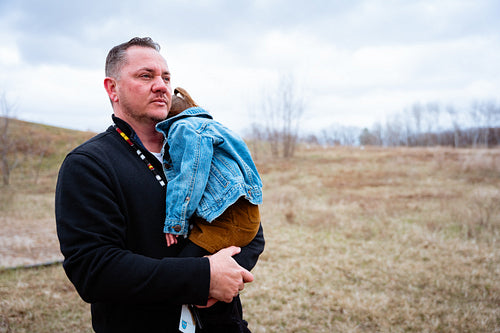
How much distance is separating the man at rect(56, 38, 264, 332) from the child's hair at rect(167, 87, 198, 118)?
0.42 ft

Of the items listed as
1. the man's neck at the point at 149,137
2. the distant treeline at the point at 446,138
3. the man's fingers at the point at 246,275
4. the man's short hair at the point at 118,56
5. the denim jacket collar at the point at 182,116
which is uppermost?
the distant treeline at the point at 446,138

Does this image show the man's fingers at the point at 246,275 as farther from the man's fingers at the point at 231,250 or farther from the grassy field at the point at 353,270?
the grassy field at the point at 353,270

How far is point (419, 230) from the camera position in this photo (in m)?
7.90

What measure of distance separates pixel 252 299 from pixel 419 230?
5416 mm

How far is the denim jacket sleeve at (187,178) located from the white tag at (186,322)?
35 centimetres

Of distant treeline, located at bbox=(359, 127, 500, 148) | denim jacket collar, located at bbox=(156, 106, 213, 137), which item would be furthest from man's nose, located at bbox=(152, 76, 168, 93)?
distant treeline, located at bbox=(359, 127, 500, 148)

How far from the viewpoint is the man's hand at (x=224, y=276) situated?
1254 millimetres

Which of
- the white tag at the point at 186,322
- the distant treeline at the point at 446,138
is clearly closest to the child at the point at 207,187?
the white tag at the point at 186,322

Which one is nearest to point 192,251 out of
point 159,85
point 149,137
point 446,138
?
point 149,137

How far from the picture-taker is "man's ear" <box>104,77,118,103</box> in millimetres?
1557

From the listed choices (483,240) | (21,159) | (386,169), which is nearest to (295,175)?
(386,169)

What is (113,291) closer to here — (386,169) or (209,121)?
(209,121)

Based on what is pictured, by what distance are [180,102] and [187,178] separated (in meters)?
0.60

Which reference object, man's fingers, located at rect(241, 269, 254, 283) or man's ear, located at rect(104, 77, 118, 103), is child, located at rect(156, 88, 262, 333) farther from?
man's ear, located at rect(104, 77, 118, 103)
